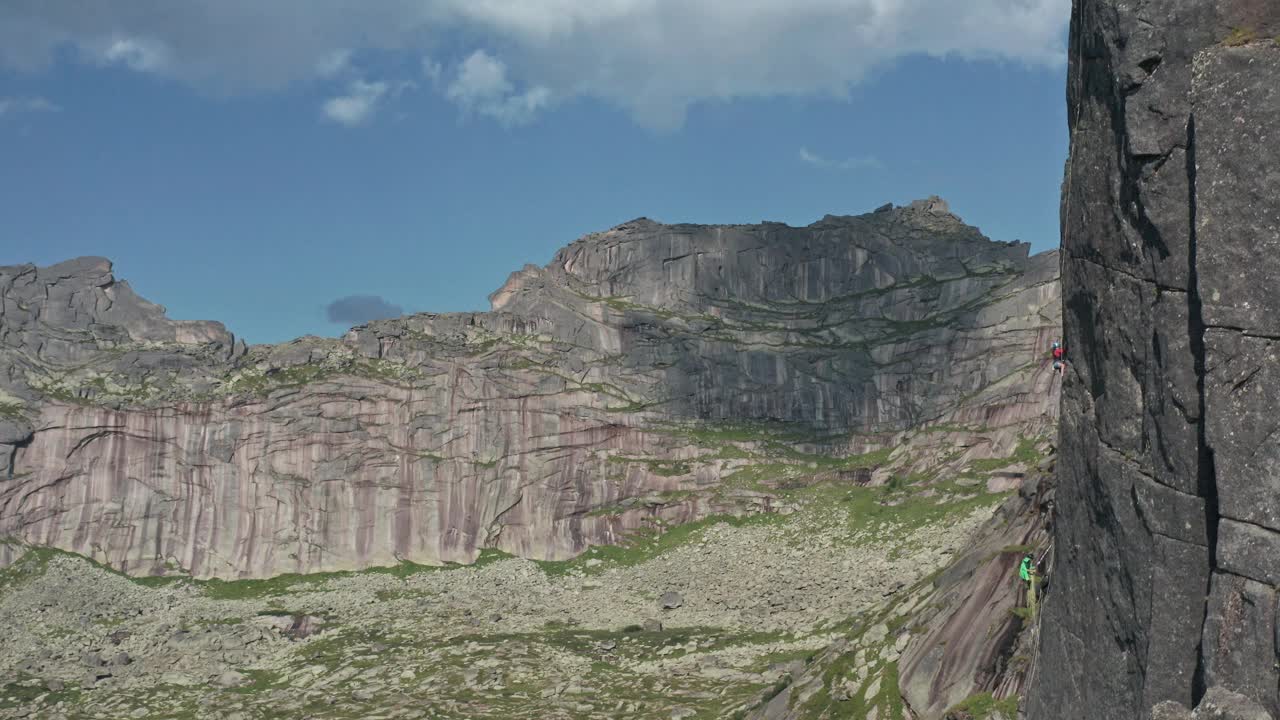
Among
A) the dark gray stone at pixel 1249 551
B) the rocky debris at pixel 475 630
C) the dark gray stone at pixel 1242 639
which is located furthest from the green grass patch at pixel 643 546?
the dark gray stone at pixel 1249 551

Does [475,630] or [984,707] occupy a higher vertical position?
[984,707]

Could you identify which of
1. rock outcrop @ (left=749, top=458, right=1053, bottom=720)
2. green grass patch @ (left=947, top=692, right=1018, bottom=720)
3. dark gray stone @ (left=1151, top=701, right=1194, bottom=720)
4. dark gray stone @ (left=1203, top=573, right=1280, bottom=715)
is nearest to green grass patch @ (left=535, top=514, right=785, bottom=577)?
rock outcrop @ (left=749, top=458, right=1053, bottom=720)

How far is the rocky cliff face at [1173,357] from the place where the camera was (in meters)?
17.2

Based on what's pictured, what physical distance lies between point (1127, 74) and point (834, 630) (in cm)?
9911

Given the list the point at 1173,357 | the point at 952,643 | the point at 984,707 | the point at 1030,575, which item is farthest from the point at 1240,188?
the point at 952,643

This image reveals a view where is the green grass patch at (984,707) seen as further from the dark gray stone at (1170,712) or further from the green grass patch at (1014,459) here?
the green grass patch at (1014,459)

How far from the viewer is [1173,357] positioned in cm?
1855

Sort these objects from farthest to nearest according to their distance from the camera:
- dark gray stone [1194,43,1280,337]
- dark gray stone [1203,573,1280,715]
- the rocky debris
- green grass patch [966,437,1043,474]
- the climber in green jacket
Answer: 1. green grass patch [966,437,1043,474]
2. the rocky debris
3. the climber in green jacket
4. dark gray stone [1194,43,1280,337]
5. dark gray stone [1203,573,1280,715]

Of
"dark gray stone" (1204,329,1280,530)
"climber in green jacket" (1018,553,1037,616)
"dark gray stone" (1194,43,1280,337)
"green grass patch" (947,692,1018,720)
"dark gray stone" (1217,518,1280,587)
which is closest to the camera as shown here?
"dark gray stone" (1217,518,1280,587)

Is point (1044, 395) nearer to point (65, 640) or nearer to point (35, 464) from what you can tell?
point (65, 640)

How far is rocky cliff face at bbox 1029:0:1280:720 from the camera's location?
1723 cm

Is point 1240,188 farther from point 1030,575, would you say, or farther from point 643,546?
point 643,546

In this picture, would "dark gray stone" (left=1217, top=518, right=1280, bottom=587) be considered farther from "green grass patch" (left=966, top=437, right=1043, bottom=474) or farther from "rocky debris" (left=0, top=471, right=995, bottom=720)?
"green grass patch" (left=966, top=437, right=1043, bottom=474)

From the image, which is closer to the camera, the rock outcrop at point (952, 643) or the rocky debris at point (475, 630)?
the rock outcrop at point (952, 643)
